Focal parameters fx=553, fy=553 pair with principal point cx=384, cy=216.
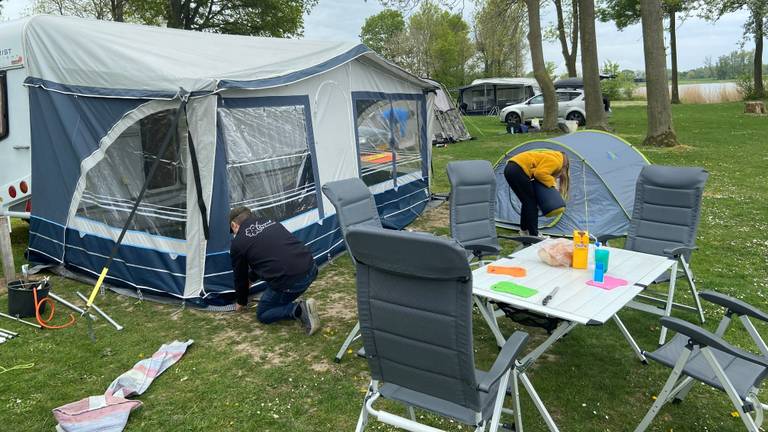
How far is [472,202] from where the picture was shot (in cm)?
520

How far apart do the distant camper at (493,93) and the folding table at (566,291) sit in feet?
82.9

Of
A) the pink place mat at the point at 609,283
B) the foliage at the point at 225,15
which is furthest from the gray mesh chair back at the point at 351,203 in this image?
the foliage at the point at 225,15

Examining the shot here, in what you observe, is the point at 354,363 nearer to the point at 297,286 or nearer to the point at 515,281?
the point at 297,286

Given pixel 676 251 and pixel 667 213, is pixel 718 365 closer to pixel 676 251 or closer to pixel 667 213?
pixel 676 251

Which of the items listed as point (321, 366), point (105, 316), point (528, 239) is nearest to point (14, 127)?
point (105, 316)

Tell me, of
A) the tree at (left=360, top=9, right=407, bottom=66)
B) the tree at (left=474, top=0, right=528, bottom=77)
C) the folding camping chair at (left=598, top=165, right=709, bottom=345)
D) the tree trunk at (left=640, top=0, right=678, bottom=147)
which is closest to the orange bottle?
the folding camping chair at (left=598, top=165, right=709, bottom=345)

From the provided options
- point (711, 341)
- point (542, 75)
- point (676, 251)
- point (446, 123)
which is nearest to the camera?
point (711, 341)

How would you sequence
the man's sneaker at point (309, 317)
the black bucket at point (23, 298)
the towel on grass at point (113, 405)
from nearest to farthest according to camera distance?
the towel on grass at point (113, 405) → the man's sneaker at point (309, 317) → the black bucket at point (23, 298)

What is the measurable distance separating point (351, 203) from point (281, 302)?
99 centimetres

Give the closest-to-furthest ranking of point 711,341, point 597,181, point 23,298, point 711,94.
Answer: point 711,341 < point 23,298 < point 597,181 < point 711,94

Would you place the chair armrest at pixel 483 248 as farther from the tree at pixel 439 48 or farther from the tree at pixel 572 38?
the tree at pixel 439 48

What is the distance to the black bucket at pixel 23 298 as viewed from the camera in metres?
4.58

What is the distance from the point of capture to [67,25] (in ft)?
17.1

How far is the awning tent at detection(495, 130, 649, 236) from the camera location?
6.24m
